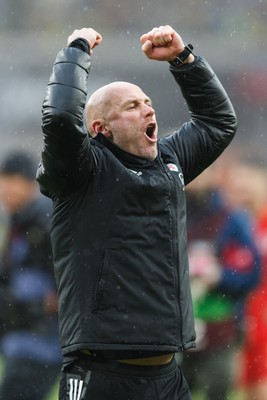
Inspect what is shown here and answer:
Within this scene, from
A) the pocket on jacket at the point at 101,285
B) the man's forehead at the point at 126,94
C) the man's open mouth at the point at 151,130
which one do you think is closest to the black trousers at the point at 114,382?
the pocket on jacket at the point at 101,285

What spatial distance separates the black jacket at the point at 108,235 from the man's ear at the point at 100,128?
0.17ft

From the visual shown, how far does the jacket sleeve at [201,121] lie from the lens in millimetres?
3543

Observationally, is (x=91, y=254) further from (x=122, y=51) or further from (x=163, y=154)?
(x=122, y=51)

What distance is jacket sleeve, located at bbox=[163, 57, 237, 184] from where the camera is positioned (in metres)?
3.54

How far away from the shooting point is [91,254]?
3.17 meters

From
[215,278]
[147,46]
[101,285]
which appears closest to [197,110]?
[147,46]

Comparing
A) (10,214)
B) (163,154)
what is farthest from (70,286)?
(10,214)

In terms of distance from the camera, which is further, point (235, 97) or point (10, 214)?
point (235, 97)

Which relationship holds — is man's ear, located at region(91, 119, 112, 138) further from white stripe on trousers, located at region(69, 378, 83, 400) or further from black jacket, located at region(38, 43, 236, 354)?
white stripe on trousers, located at region(69, 378, 83, 400)

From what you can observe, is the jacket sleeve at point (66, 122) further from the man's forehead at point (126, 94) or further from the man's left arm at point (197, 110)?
the man's left arm at point (197, 110)

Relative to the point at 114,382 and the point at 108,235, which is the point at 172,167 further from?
the point at 114,382

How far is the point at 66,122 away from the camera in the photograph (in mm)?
3055

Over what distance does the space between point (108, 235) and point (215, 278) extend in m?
1.88

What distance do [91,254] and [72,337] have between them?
26cm
